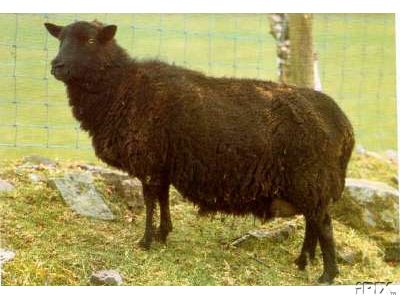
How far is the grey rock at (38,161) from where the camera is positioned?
21.7 ft

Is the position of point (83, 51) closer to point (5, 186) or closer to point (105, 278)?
point (5, 186)

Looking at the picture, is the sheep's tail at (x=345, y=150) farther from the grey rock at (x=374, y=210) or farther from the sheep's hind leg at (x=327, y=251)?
the grey rock at (x=374, y=210)

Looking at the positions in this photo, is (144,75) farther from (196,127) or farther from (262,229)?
(262,229)

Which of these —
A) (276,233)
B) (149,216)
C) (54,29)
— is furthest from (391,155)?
(54,29)

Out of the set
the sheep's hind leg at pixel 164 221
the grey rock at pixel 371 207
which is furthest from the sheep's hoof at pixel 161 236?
the grey rock at pixel 371 207

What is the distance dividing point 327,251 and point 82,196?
234cm

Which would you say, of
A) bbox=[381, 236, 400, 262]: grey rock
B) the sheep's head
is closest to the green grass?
bbox=[381, 236, 400, 262]: grey rock

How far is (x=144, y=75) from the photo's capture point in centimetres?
564

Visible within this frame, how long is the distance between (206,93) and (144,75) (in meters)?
0.58

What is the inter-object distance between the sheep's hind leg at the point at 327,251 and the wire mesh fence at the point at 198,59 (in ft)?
6.37

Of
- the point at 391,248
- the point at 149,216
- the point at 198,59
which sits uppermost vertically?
the point at 198,59

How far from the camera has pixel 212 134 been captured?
5.39m

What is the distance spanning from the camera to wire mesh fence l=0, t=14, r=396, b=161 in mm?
6406
